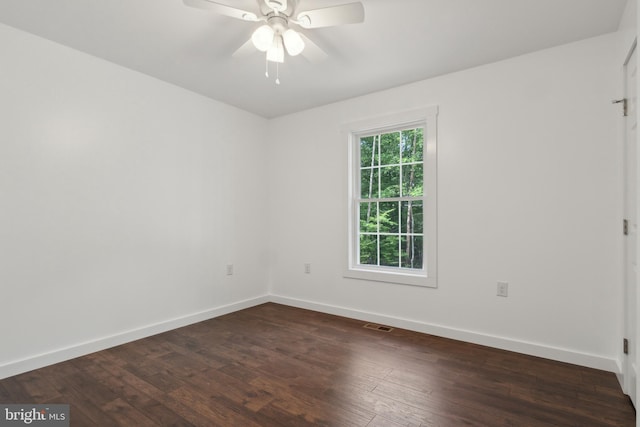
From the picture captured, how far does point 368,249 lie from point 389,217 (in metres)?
0.45

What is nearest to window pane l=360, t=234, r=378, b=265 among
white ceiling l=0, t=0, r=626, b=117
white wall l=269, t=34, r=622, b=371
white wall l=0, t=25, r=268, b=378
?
white wall l=269, t=34, r=622, b=371

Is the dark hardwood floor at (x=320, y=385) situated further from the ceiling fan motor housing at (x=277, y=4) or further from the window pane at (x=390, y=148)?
the ceiling fan motor housing at (x=277, y=4)

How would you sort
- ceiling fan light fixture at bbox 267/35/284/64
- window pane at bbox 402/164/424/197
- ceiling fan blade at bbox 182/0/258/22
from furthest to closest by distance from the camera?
window pane at bbox 402/164/424/197
ceiling fan light fixture at bbox 267/35/284/64
ceiling fan blade at bbox 182/0/258/22

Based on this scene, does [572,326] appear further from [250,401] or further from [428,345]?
[250,401]

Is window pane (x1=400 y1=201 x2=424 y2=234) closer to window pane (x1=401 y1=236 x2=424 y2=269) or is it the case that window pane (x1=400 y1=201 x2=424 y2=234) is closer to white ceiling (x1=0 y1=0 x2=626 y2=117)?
window pane (x1=401 y1=236 x2=424 y2=269)

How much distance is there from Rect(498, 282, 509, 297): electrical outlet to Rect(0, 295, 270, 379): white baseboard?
9.33 ft

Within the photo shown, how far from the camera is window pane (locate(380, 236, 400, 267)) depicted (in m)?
3.58

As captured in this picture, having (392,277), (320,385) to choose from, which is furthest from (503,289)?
(320,385)

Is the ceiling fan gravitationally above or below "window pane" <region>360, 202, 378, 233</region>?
above

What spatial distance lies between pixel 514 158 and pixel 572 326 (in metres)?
1.39

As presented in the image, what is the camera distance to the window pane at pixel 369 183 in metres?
3.74

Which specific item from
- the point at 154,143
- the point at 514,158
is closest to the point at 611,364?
the point at 514,158

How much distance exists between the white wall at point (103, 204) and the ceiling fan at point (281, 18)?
57.7 inches

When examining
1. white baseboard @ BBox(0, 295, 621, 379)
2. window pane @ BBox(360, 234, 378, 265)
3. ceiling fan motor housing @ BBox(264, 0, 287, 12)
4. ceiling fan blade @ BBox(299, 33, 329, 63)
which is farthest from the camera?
window pane @ BBox(360, 234, 378, 265)
